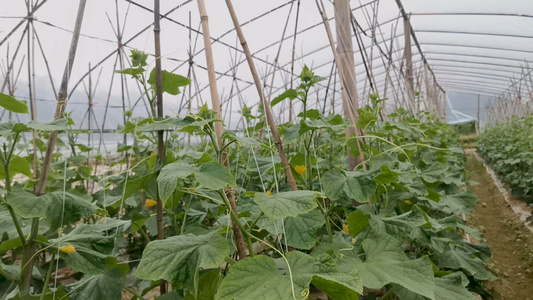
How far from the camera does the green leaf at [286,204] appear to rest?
74 cm

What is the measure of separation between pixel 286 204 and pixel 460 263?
53.3 inches

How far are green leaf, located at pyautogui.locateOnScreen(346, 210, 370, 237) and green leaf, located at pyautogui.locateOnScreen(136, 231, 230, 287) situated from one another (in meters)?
0.61

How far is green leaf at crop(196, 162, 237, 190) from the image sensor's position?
2.46 feet

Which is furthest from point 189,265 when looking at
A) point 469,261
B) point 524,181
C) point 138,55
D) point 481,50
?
point 481,50

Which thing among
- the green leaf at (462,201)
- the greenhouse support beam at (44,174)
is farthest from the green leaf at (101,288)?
the green leaf at (462,201)

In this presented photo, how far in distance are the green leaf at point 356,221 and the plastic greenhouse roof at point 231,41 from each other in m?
1.43

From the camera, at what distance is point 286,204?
2.56 feet

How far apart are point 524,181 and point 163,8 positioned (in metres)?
5.29

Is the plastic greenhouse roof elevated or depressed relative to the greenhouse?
elevated

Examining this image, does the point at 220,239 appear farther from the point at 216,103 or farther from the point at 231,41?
the point at 231,41

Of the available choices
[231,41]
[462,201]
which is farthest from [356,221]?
[231,41]

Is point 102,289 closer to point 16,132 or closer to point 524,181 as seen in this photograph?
point 16,132

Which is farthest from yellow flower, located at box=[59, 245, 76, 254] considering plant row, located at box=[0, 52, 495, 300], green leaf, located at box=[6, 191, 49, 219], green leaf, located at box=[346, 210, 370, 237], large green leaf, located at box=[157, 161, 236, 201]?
green leaf, located at box=[346, 210, 370, 237]

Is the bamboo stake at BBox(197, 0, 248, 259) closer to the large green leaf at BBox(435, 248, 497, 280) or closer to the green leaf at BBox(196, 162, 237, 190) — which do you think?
the green leaf at BBox(196, 162, 237, 190)
